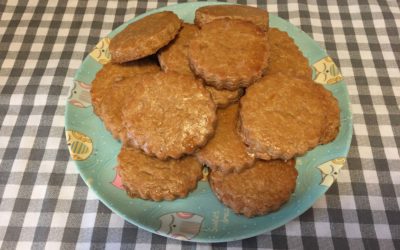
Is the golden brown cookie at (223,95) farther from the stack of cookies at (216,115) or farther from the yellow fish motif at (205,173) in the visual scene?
the yellow fish motif at (205,173)

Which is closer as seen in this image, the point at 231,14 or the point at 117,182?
the point at 117,182

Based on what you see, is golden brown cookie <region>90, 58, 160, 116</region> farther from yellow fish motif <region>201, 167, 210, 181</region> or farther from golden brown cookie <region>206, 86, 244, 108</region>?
yellow fish motif <region>201, 167, 210, 181</region>

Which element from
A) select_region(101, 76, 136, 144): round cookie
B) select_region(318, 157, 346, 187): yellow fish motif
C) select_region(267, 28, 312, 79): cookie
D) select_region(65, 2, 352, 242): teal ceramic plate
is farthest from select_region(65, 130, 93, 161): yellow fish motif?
select_region(318, 157, 346, 187): yellow fish motif

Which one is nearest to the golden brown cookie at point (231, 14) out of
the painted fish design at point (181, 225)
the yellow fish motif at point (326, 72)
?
the yellow fish motif at point (326, 72)

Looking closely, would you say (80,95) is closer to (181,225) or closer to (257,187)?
(181,225)

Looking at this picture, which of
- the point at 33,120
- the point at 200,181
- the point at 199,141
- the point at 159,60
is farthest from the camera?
the point at 33,120

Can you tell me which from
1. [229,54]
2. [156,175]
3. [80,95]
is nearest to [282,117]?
[229,54]

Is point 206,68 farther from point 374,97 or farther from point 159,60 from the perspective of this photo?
point 374,97

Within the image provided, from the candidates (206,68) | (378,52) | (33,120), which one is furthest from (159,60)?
(378,52)
